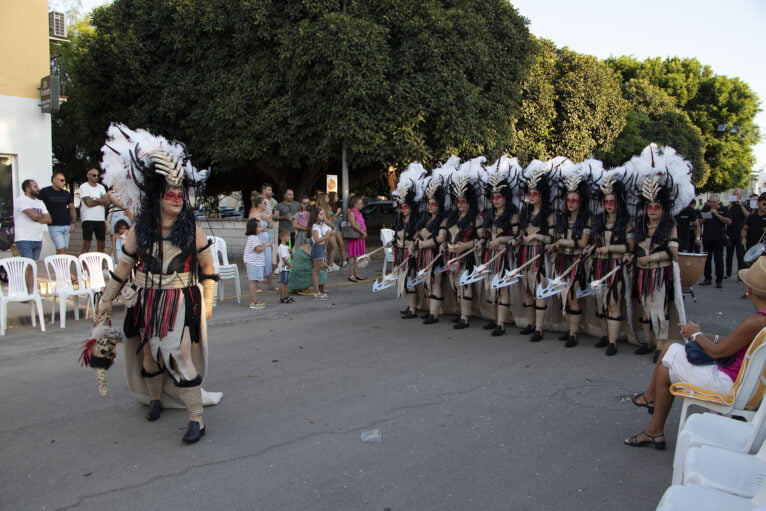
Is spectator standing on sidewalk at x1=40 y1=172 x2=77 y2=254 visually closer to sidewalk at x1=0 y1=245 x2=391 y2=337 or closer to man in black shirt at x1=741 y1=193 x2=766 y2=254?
sidewalk at x1=0 y1=245 x2=391 y2=337

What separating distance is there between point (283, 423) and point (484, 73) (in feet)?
45.4

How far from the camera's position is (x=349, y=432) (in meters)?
4.44

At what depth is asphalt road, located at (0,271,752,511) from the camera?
355cm

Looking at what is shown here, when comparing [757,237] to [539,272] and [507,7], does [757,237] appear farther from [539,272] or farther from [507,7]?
[507,7]

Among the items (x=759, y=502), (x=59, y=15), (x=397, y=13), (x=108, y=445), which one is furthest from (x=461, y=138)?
(x=59, y=15)

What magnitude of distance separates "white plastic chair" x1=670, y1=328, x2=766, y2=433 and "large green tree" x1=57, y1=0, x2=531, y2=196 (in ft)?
37.1

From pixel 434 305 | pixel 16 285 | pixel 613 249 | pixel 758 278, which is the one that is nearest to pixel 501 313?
pixel 434 305

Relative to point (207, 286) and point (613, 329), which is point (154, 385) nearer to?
point (207, 286)

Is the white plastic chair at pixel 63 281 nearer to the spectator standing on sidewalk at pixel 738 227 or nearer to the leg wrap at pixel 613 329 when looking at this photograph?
the leg wrap at pixel 613 329

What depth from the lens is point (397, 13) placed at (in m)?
15.0

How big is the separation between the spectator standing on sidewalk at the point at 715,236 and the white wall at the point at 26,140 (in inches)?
602

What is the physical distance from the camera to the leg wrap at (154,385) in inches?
186

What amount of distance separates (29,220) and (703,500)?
9.73 m

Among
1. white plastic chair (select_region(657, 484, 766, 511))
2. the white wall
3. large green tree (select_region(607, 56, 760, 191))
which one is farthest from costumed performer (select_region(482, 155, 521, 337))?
large green tree (select_region(607, 56, 760, 191))
